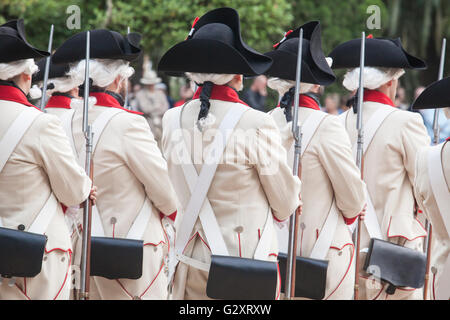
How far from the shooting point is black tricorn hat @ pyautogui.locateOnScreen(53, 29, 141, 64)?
4980 millimetres

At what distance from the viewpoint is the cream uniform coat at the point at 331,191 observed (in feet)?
16.0

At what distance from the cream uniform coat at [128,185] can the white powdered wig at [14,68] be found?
2.43ft

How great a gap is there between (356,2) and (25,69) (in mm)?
12597

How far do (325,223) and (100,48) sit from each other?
1702 millimetres

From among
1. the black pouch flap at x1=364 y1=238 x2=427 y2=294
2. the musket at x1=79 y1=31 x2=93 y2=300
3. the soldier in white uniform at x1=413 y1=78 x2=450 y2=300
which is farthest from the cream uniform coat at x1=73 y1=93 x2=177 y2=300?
the soldier in white uniform at x1=413 y1=78 x2=450 y2=300

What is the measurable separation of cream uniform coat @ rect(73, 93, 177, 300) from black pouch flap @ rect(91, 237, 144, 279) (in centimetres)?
11

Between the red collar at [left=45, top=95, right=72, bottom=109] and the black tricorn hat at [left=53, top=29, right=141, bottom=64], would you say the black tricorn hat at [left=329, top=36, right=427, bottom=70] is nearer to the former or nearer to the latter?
the black tricorn hat at [left=53, top=29, right=141, bottom=64]

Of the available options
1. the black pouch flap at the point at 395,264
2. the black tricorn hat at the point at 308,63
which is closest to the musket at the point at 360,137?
the black pouch flap at the point at 395,264

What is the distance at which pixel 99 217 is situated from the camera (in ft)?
16.0

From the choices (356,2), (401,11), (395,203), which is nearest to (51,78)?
(395,203)

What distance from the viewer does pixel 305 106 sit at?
506cm

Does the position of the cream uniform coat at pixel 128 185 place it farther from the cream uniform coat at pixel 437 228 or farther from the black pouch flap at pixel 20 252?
the cream uniform coat at pixel 437 228

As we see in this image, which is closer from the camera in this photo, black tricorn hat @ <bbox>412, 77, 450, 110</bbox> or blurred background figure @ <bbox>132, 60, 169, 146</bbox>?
black tricorn hat @ <bbox>412, 77, 450, 110</bbox>

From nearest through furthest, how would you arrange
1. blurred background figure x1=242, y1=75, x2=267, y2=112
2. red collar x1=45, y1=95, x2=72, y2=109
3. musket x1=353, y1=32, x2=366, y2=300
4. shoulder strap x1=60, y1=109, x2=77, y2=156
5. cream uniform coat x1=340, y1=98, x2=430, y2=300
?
shoulder strap x1=60, y1=109, x2=77, y2=156, musket x1=353, y1=32, x2=366, y2=300, cream uniform coat x1=340, y1=98, x2=430, y2=300, red collar x1=45, y1=95, x2=72, y2=109, blurred background figure x1=242, y1=75, x2=267, y2=112
